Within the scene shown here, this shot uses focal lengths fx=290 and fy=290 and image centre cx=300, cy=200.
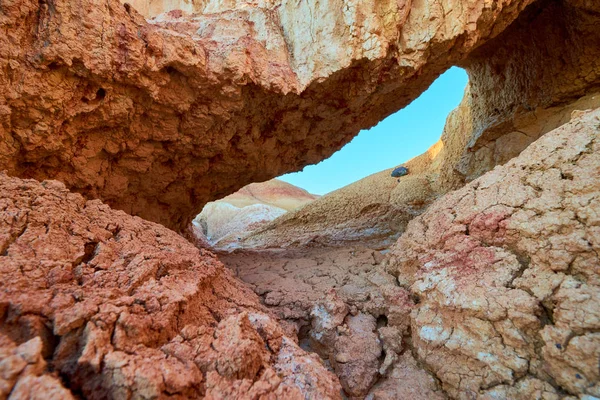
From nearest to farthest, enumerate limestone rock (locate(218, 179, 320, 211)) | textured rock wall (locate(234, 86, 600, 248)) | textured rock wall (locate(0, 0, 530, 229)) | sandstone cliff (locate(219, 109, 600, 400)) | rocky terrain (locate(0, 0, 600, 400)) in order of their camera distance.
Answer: rocky terrain (locate(0, 0, 600, 400)), sandstone cliff (locate(219, 109, 600, 400)), textured rock wall (locate(0, 0, 530, 229)), textured rock wall (locate(234, 86, 600, 248)), limestone rock (locate(218, 179, 320, 211))

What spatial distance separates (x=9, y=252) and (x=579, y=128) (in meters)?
3.18

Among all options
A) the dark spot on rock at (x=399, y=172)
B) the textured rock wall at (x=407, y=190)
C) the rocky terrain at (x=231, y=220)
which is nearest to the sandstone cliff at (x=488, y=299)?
the textured rock wall at (x=407, y=190)

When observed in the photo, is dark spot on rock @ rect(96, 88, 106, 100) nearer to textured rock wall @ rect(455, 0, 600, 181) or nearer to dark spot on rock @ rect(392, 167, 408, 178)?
textured rock wall @ rect(455, 0, 600, 181)

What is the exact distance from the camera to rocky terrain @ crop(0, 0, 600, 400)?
41.5 inches

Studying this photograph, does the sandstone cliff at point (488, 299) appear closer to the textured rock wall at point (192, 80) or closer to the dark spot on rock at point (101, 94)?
the textured rock wall at point (192, 80)

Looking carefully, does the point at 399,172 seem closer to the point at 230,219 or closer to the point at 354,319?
the point at 230,219

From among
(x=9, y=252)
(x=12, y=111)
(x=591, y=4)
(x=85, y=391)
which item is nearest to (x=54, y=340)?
(x=85, y=391)

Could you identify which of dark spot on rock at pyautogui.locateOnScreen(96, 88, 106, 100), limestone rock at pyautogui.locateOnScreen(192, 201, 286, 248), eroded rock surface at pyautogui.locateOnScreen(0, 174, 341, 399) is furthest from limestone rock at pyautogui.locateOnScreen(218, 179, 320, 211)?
eroded rock surface at pyautogui.locateOnScreen(0, 174, 341, 399)

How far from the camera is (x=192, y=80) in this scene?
243 cm

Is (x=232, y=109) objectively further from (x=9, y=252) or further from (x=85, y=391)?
(x=85, y=391)

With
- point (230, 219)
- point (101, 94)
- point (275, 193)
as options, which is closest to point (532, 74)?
point (101, 94)

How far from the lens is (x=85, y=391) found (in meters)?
0.84

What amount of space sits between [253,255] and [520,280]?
3013 mm

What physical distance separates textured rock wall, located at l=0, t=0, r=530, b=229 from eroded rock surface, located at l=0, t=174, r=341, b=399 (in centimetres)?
88
